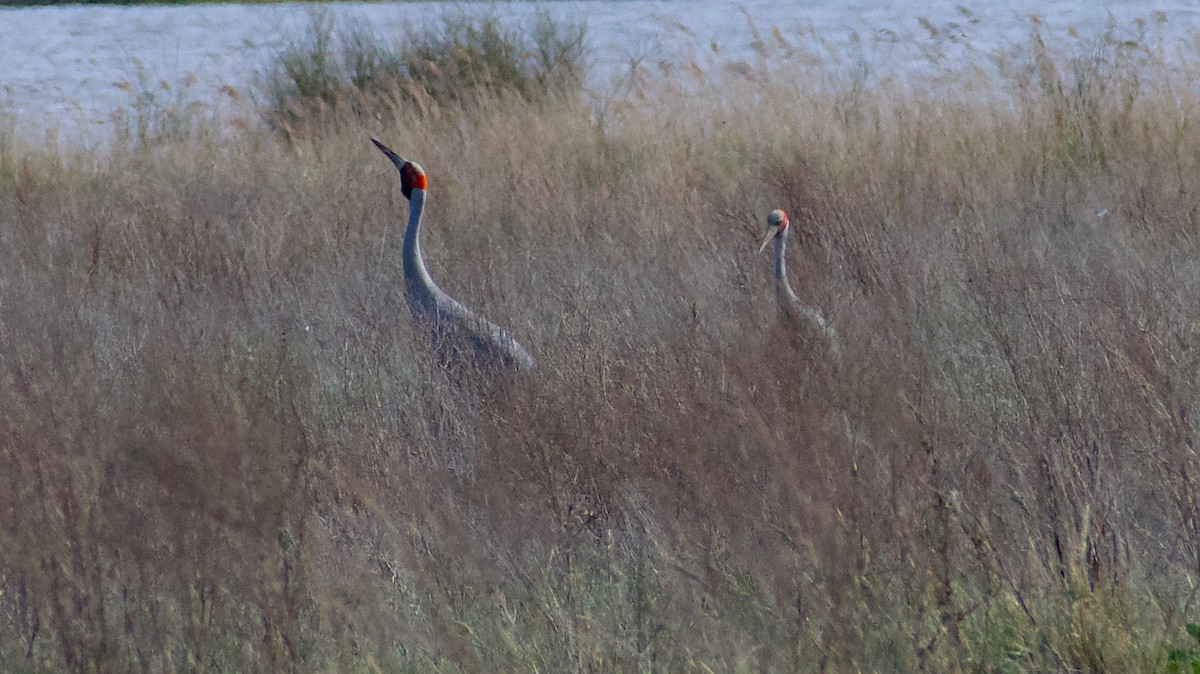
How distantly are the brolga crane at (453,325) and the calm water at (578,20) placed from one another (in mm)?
4540

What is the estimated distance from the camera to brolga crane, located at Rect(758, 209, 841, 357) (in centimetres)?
365

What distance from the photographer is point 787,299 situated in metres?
4.45

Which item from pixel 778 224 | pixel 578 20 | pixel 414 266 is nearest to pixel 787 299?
pixel 778 224

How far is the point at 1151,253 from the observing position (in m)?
4.98

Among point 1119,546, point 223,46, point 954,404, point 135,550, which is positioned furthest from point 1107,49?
point 223,46

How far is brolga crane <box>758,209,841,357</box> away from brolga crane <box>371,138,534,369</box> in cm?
82

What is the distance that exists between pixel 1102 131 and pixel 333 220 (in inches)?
148

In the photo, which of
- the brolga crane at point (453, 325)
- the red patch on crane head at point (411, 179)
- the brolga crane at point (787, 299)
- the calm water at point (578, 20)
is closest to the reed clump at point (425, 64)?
the calm water at point (578, 20)

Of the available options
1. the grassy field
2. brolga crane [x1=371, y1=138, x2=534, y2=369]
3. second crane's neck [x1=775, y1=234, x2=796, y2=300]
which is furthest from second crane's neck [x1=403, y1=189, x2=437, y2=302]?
second crane's neck [x1=775, y1=234, x2=796, y2=300]

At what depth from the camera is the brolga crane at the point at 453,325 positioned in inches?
160

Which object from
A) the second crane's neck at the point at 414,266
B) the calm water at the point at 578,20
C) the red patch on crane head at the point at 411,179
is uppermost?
the red patch on crane head at the point at 411,179

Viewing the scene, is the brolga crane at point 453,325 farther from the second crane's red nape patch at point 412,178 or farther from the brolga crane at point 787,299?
the brolga crane at point 787,299

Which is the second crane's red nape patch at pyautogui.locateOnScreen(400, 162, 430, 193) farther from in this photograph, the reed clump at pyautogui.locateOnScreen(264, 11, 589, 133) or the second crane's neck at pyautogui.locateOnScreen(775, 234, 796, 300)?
the reed clump at pyautogui.locateOnScreen(264, 11, 589, 133)

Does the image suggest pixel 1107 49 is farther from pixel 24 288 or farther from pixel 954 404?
pixel 24 288
